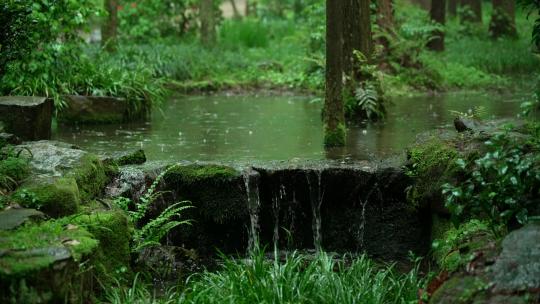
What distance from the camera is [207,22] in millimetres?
21328

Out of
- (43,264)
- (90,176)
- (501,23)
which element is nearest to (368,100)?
(90,176)

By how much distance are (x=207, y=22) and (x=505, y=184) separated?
16796 mm

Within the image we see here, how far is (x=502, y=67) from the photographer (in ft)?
65.2

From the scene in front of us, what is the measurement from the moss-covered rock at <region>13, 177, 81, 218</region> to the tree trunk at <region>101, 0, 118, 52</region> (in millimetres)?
10693

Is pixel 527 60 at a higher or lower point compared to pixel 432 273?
higher

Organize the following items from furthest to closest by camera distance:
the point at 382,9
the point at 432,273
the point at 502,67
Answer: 1. the point at 502,67
2. the point at 382,9
3. the point at 432,273

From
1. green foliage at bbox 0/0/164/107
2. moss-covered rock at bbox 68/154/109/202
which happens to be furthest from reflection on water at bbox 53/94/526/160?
Result: moss-covered rock at bbox 68/154/109/202

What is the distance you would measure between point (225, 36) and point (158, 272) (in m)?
16.8

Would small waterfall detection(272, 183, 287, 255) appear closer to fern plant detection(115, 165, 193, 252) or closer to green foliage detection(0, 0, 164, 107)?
fern plant detection(115, 165, 193, 252)

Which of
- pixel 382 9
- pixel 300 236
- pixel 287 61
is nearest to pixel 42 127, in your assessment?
pixel 300 236

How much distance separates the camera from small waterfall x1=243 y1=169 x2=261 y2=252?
799 centimetres

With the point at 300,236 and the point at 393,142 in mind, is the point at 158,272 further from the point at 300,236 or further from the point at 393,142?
the point at 393,142

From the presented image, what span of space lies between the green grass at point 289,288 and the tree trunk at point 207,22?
51.0ft

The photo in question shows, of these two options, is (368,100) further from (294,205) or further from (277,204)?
(277,204)
